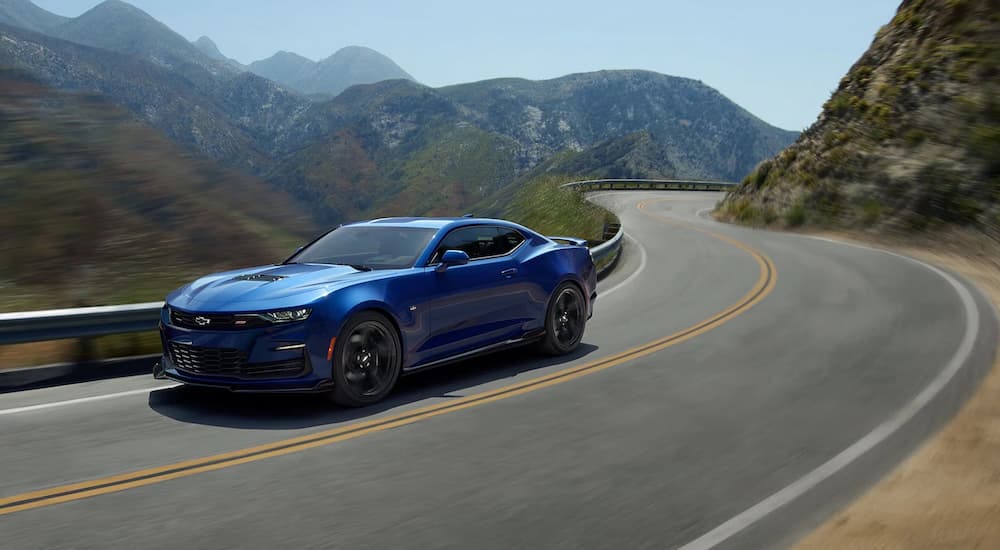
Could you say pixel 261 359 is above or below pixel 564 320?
above

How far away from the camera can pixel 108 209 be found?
1775cm

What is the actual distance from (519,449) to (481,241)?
3.19 m

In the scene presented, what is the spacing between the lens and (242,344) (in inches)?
264

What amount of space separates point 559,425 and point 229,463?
7.95 ft

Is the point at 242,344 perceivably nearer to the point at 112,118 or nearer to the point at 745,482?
the point at 745,482

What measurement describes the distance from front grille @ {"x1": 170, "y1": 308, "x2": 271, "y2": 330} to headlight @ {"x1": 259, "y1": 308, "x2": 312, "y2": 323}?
1.9 inches

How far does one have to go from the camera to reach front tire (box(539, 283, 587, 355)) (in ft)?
31.3

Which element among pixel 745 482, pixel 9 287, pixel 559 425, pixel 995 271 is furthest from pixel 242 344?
pixel 995 271

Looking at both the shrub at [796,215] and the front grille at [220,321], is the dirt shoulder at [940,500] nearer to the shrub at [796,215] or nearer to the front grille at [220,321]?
the front grille at [220,321]

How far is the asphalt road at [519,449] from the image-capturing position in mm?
4629

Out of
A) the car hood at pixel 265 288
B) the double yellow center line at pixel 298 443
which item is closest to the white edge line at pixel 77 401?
the car hood at pixel 265 288

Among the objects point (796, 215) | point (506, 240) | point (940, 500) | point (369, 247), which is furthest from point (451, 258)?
point (796, 215)

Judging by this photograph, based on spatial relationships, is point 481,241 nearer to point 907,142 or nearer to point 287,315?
point 287,315

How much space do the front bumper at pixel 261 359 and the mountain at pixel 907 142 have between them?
80.6ft
